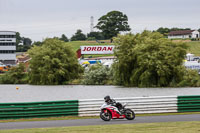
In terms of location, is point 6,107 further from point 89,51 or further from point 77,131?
point 89,51

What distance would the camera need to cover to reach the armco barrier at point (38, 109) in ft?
71.4

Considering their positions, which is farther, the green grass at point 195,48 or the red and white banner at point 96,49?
the green grass at point 195,48

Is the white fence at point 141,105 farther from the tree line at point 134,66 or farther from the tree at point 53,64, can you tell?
the tree at point 53,64

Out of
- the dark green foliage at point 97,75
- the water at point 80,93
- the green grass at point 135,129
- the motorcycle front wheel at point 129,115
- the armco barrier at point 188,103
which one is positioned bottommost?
the water at point 80,93

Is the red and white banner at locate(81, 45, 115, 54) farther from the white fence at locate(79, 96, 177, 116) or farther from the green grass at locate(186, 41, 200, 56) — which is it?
the white fence at locate(79, 96, 177, 116)

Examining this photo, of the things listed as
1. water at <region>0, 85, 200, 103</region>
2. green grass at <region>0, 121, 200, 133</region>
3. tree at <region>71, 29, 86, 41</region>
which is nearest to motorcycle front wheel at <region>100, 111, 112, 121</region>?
green grass at <region>0, 121, 200, 133</region>

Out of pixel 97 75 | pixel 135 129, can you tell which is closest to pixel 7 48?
pixel 97 75

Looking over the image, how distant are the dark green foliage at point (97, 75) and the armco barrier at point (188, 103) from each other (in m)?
42.3

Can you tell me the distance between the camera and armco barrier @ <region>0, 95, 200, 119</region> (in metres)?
21.8

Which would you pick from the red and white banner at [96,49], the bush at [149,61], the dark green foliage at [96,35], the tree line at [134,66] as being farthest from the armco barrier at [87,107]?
the dark green foliage at [96,35]

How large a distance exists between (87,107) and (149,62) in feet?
104

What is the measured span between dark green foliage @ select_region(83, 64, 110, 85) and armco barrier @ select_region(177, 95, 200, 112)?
42256 millimetres

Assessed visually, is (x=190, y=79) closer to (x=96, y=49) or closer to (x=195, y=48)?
(x=96, y=49)

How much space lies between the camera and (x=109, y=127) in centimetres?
1730
